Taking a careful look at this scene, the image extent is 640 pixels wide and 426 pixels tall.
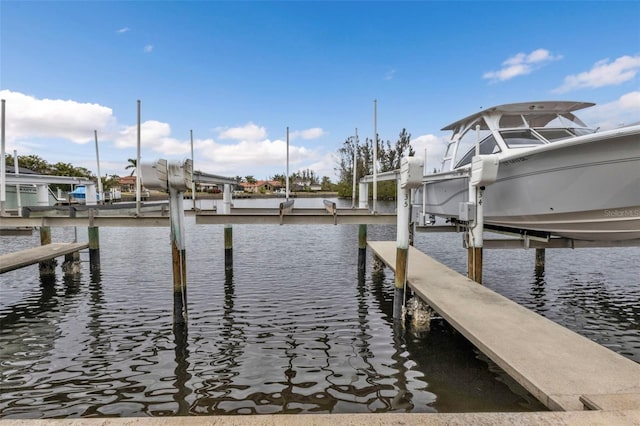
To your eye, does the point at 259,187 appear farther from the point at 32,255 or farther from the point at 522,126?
the point at 522,126

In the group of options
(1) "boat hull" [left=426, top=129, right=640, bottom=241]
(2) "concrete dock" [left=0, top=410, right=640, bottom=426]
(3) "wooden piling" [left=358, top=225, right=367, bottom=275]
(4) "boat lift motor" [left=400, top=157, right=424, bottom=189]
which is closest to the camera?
(2) "concrete dock" [left=0, top=410, right=640, bottom=426]

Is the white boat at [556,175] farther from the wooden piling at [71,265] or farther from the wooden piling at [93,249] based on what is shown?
the wooden piling at [71,265]

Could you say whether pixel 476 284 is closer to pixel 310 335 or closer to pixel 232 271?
pixel 310 335

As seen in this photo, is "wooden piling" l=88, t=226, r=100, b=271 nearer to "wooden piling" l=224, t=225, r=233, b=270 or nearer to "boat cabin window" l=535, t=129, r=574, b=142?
"wooden piling" l=224, t=225, r=233, b=270

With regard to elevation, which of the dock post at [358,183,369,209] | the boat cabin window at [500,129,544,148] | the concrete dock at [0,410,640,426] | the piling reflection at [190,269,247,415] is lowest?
the piling reflection at [190,269,247,415]

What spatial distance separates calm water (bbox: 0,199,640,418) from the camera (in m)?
4.61

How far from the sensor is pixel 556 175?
6363 mm

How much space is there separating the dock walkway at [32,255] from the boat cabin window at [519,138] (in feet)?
37.3

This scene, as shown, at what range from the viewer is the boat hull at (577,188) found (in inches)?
219

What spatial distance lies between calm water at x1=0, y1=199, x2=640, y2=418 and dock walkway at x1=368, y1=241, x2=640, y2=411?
842 mm

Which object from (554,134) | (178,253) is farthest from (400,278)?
(554,134)

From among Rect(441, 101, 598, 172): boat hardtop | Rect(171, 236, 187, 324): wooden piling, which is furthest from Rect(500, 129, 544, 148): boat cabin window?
Rect(171, 236, 187, 324): wooden piling

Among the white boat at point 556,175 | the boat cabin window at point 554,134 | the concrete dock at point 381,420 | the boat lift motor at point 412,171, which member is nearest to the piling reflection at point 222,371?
the concrete dock at point 381,420

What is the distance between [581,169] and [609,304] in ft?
13.9
